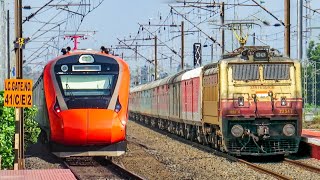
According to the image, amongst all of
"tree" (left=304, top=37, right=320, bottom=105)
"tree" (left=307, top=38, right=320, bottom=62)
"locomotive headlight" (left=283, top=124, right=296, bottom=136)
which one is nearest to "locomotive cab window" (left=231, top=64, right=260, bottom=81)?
"locomotive headlight" (left=283, top=124, right=296, bottom=136)

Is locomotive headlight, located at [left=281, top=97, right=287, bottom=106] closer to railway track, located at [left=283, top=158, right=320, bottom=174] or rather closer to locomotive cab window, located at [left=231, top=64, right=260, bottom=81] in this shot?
locomotive cab window, located at [left=231, top=64, right=260, bottom=81]

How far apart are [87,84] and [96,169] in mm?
2285

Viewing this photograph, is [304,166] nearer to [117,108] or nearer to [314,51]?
[117,108]

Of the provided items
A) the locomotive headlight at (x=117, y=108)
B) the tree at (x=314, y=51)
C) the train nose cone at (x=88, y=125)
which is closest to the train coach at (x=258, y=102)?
the locomotive headlight at (x=117, y=108)

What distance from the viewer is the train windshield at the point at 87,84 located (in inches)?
775

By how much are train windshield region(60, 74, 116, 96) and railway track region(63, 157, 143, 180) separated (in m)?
2.00

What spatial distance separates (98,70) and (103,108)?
1188 mm

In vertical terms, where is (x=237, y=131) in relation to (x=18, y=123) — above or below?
below

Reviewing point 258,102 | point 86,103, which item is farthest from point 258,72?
point 86,103

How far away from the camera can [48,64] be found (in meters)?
20.2

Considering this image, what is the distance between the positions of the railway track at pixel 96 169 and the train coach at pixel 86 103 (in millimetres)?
475

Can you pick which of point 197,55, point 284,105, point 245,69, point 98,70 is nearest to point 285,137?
point 284,105

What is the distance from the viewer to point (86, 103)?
1936 cm
